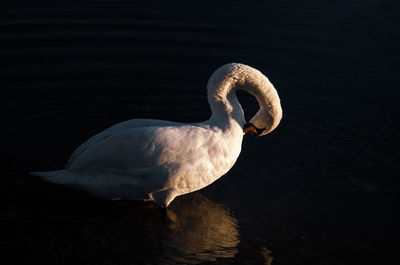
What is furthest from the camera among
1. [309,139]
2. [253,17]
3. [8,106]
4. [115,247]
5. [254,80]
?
[253,17]

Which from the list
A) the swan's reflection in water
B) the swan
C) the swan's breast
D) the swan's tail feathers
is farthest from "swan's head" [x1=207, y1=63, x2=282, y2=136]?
the swan's tail feathers

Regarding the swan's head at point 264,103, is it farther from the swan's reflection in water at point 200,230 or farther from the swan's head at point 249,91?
the swan's reflection in water at point 200,230

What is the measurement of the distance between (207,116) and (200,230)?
2.87 meters

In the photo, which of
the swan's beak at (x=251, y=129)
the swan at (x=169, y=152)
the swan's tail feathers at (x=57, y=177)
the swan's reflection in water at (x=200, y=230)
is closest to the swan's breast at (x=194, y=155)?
the swan at (x=169, y=152)

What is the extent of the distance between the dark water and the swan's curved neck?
115 cm

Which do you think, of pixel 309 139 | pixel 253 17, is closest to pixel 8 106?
pixel 309 139

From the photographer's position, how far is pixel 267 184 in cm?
748

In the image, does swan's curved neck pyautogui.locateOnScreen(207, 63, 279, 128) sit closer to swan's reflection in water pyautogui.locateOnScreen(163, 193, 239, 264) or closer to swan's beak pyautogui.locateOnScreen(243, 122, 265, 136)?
swan's beak pyautogui.locateOnScreen(243, 122, 265, 136)

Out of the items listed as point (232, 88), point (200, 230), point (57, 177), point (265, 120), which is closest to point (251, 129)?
point (265, 120)

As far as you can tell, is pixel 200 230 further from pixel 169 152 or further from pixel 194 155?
pixel 169 152

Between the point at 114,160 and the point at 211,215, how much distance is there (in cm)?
147

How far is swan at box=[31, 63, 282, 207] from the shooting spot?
6340 millimetres

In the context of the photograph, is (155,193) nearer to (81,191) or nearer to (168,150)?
(168,150)

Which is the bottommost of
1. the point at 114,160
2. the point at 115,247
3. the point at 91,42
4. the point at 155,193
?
the point at 115,247
